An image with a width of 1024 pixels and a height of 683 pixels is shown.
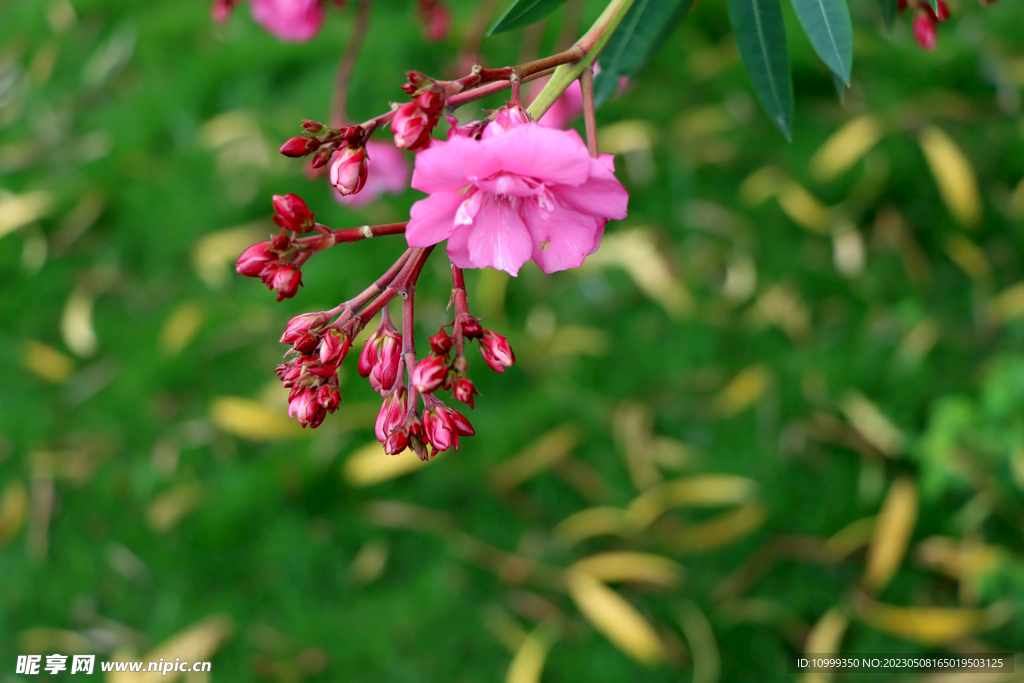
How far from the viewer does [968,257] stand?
7.91ft

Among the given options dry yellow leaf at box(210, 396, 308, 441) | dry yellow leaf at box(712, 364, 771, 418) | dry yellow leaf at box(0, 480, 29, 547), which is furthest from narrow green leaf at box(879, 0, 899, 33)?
dry yellow leaf at box(0, 480, 29, 547)

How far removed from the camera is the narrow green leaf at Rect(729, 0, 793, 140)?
3.26 ft

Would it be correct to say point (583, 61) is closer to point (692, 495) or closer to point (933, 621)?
point (692, 495)

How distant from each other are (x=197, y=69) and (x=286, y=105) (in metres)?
0.44

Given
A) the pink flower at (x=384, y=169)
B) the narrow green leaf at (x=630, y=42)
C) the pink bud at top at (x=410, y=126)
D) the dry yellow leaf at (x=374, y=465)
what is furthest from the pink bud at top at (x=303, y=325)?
the dry yellow leaf at (x=374, y=465)

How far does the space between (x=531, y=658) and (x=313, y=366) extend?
162 cm

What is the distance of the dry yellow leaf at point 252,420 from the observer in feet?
7.86

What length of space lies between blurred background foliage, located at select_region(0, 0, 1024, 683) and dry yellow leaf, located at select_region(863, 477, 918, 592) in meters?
0.01

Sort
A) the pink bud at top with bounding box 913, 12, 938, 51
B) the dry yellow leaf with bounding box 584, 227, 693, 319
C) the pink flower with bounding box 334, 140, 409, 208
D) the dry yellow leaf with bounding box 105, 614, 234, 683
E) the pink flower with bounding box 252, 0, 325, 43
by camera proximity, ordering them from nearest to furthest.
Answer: the pink bud at top with bounding box 913, 12, 938, 51, the pink flower with bounding box 252, 0, 325, 43, the pink flower with bounding box 334, 140, 409, 208, the dry yellow leaf with bounding box 105, 614, 234, 683, the dry yellow leaf with bounding box 584, 227, 693, 319

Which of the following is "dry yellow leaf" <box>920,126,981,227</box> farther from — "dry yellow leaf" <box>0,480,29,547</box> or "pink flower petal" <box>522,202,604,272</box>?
"dry yellow leaf" <box>0,480,29,547</box>

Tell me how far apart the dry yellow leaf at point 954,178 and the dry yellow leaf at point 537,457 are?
1.46 m

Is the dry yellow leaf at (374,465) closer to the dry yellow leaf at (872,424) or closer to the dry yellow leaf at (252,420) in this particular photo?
the dry yellow leaf at (252,420)

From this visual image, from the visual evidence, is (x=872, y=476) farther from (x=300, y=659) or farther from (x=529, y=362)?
(x=300, y=659)

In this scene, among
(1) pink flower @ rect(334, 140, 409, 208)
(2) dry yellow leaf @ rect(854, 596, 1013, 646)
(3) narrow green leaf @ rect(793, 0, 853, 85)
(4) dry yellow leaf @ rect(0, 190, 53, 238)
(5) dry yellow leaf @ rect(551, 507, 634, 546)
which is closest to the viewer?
(3) narrow green leaf @ rect(793, 0, 853, 85)
